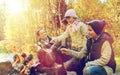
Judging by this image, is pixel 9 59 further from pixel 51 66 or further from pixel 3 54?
pixel 51 66

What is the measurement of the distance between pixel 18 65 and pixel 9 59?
0.49ft

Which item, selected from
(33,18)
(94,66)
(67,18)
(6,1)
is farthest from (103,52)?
(6,1)

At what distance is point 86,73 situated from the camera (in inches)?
209

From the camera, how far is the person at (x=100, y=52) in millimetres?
5223

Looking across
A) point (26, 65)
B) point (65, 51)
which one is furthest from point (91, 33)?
point (26, 65)

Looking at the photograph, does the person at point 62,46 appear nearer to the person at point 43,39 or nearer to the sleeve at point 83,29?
the person at point 43,39

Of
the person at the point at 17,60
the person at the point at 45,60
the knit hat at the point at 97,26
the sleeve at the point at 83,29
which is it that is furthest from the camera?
the person at the point at 17,60

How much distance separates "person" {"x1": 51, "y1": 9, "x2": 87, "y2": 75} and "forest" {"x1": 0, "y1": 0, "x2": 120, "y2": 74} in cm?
6

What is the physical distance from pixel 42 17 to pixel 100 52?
83cm

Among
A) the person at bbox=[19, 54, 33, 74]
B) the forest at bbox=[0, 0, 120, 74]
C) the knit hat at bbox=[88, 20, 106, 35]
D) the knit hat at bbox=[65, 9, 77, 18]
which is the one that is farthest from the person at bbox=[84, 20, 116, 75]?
the person at bbox=[19, 54, 33, 74]

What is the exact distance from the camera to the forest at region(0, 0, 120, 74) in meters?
5.41

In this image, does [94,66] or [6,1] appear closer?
[94,66]

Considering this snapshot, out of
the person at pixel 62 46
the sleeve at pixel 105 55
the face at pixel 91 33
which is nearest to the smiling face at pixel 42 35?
the person at pixel 62 46

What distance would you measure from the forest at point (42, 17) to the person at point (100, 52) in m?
0.11
